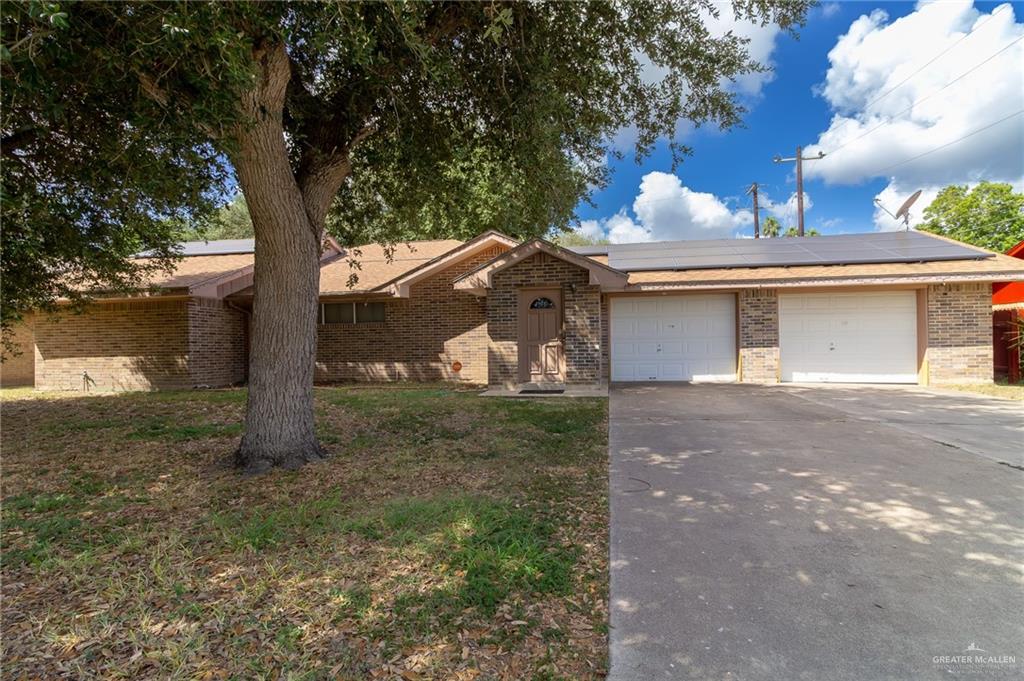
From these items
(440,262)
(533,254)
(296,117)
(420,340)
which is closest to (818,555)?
(296,117)

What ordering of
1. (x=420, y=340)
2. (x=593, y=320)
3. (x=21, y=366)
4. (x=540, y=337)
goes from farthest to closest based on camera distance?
1. (x=21, y=366)
2. (x=420, y=340)
3. (x=540, y=337)
4. (x=593, y=320)

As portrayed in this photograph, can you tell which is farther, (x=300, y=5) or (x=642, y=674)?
(x=300, y=5)

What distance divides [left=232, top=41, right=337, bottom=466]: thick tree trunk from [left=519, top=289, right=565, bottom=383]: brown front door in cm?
718

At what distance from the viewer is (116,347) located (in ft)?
43.2

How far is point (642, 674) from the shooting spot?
2299 mm

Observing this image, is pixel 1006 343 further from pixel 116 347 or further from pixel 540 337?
pixel 116 347

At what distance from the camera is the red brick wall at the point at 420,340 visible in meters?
14.2

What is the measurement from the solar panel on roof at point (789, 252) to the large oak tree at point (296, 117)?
6.69 meters

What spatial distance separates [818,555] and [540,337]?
9018 mm

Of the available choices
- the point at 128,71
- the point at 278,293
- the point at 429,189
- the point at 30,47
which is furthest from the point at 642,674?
the point at 429,189

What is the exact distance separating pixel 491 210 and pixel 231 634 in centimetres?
1647

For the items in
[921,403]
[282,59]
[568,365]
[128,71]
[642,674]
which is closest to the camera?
[642,674]

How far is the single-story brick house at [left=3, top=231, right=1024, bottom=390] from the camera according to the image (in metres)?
11.7

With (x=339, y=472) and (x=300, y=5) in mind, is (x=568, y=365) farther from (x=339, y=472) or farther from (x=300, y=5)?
(x=300, y=5)
